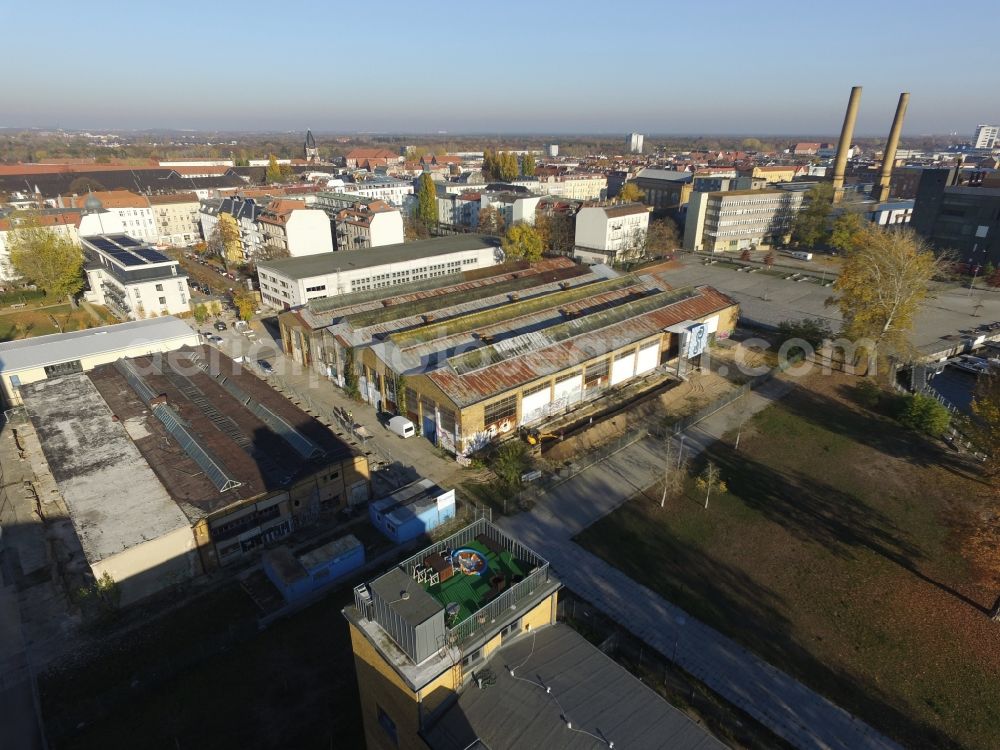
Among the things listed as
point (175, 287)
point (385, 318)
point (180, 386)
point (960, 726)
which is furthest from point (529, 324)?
point (175, 287)

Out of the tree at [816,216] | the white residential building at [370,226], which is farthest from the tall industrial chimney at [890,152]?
the white residential building at [370,226]

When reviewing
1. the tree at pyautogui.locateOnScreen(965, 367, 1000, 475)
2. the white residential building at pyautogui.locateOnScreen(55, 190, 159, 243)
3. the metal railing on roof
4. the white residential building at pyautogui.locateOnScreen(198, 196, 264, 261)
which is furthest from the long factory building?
the white residential building at pyautogui.locateOnScreen(55, 190, 159, 243)

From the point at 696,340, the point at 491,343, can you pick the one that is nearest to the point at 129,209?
the point at 491,343

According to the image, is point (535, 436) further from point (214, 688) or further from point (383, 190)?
point (383, 190)

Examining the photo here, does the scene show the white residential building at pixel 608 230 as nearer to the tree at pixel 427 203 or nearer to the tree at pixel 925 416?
the tree at pixel 427 203

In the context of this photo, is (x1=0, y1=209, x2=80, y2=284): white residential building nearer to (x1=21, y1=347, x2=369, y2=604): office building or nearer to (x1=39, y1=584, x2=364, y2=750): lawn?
(x1=21, y1=347, x2=369, y2=604): office building
